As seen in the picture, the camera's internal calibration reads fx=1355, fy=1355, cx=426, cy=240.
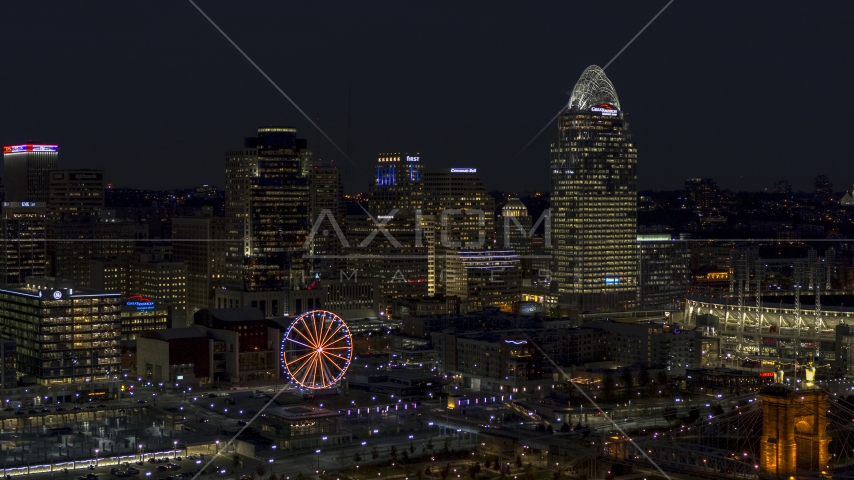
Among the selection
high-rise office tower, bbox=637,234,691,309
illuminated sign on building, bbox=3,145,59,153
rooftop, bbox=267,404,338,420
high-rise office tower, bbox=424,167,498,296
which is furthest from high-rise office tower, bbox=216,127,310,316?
illuminated sign on building, bbox=3,145,59,153

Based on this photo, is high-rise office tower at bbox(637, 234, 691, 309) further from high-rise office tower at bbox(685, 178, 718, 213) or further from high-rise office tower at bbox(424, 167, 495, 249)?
high-rise office tower at bbox(685, 178, 718, 213)

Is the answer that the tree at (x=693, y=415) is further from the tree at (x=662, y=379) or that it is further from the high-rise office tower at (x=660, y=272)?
the high-rise office tower at (x=660, y=272)

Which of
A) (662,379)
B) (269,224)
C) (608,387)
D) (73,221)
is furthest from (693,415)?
(73,221)

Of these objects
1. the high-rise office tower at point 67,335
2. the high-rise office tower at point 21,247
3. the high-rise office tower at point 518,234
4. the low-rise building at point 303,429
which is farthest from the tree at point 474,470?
the high-rise office tower at point 518,234

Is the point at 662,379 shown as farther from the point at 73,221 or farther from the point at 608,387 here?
the point at 73,221

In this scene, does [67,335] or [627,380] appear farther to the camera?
[67,335]

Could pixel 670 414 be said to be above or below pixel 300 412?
below
